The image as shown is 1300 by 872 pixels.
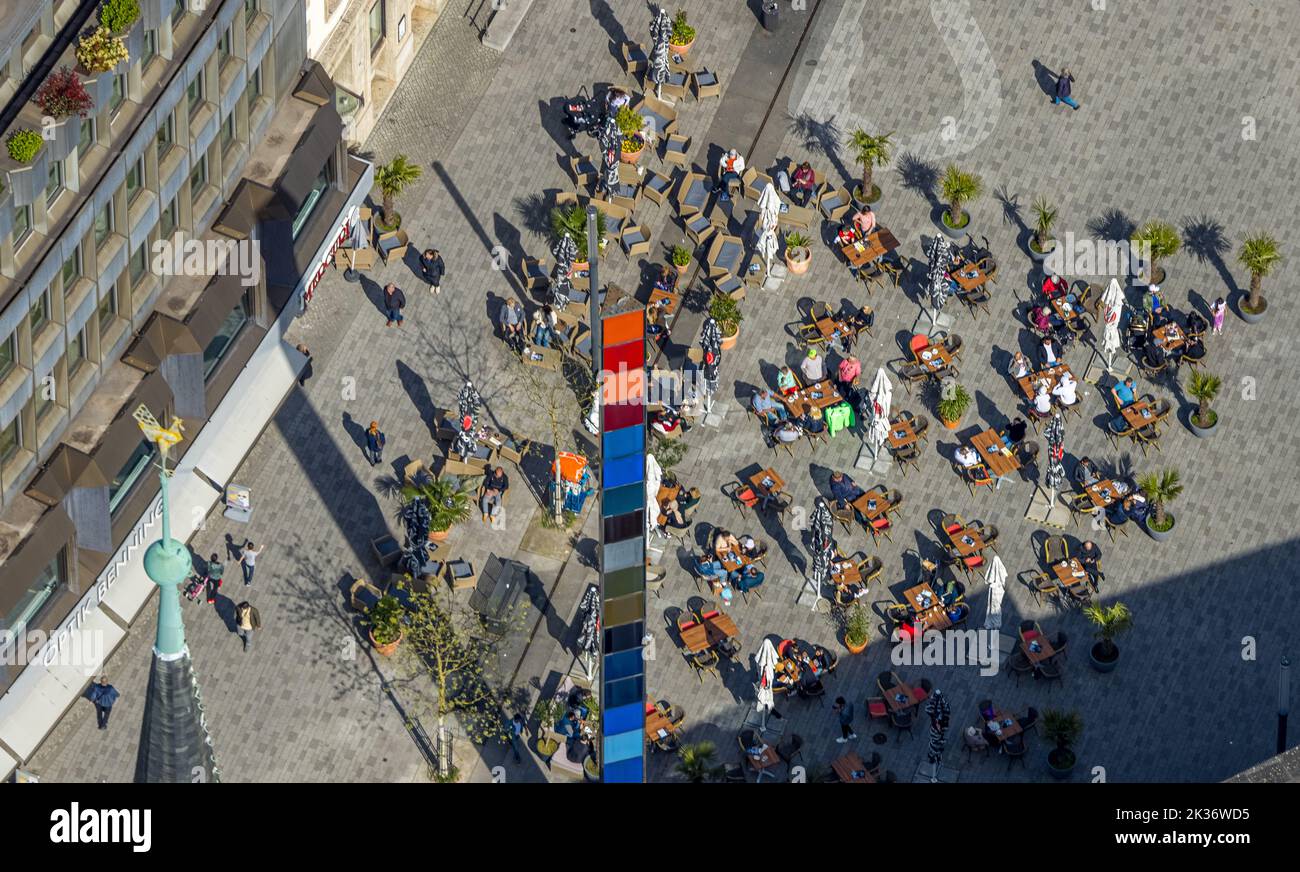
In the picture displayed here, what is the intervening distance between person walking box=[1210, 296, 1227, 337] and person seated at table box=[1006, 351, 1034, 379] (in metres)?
6.83

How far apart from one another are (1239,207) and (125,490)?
41.3m

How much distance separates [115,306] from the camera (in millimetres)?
99875

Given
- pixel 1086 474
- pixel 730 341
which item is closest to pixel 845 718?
pixel 1086 474

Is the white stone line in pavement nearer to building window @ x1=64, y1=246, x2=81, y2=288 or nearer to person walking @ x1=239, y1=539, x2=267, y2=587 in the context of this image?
person walking @ x1=239, y1=539, x2=267, y2=587

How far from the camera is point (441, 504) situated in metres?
106

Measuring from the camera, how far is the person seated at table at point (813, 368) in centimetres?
11062

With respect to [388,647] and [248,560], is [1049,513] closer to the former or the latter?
[388,647]

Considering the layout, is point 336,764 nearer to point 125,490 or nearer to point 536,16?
point 125,490

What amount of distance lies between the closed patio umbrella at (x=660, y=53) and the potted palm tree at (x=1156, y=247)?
59.0 ft

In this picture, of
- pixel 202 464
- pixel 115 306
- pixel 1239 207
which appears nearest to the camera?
pixel 115 306

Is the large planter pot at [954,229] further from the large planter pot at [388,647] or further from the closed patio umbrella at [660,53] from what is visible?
the large planter pot at [388,647]

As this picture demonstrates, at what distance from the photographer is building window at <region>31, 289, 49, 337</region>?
9406cm

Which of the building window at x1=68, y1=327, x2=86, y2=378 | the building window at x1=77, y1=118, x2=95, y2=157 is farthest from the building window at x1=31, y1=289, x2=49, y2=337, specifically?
the building window at x1=77, y1=118, x2=95, y2=157

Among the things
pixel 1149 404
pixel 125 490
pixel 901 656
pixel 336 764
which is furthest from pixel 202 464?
pixel 1149 404
